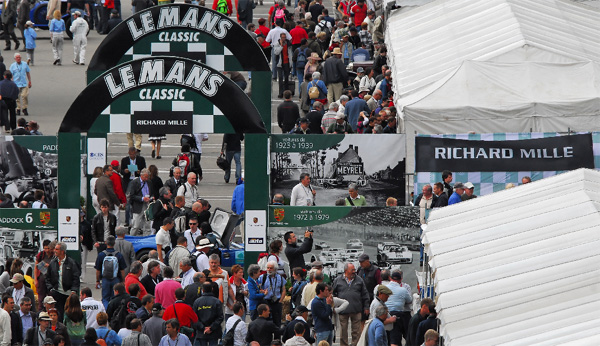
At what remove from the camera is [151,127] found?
18.0 metres

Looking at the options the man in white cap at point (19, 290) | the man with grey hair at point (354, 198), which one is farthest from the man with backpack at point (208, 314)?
the man with grey hair at point (354, 198)

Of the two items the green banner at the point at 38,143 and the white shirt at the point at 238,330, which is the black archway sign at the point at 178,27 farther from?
the white shirt at the point at 238,330

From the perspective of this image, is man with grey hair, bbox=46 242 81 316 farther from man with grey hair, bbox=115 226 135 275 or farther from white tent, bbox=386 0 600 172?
white tent, bbox=386 0 600 172

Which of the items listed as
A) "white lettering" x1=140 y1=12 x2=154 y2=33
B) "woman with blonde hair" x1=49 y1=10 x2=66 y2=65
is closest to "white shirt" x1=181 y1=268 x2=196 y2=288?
"white lettering" x1=140 y1=12 x2=154 y2=33

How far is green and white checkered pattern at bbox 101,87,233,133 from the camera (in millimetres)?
17953

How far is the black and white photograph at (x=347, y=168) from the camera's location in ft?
66.1

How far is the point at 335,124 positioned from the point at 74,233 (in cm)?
687

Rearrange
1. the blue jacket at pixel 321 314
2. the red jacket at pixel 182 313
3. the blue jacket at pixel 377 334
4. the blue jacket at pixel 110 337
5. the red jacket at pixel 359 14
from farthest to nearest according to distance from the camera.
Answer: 1. the red jacket at pixel 359 14
2. the blue jacket at pixel 321 314
3. the red jacket at pixel 182 313
4. the blue jacket at pixel 377 334
5. the blue jacket at pixel 110 337

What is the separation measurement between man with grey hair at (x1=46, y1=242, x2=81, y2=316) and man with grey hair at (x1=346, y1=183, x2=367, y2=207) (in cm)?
467

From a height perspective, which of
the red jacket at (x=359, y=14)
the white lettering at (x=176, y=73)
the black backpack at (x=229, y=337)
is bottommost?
the black backpack at (x=229, y=337)

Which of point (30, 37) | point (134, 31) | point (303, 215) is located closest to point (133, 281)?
point (303, 215)

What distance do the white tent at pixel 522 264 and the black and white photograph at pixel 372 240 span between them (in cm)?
181

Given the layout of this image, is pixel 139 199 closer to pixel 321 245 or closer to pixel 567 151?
pixel 321 245

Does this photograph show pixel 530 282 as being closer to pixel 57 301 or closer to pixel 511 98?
pixel 57 301
